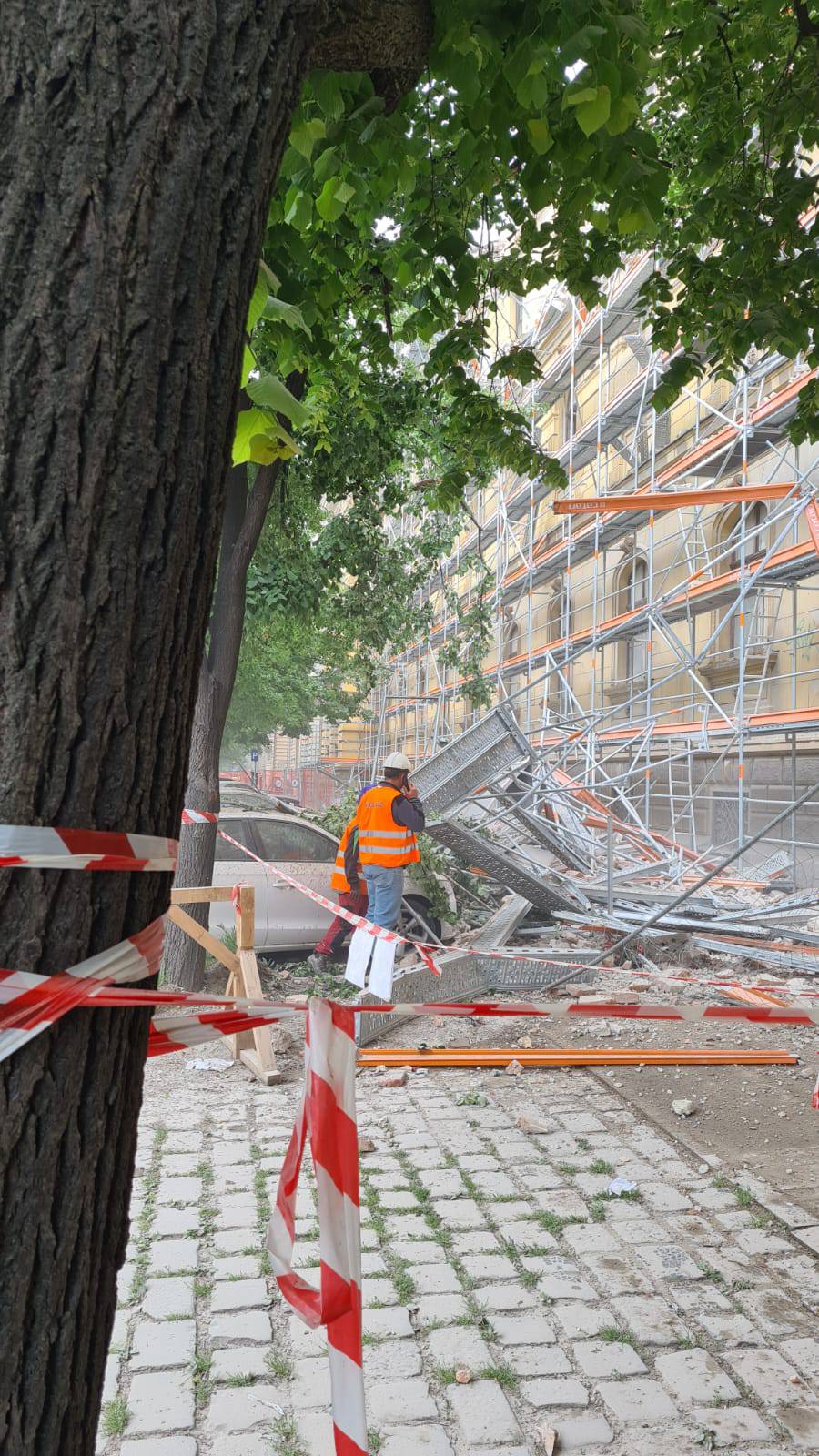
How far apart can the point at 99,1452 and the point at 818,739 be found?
11.6 m

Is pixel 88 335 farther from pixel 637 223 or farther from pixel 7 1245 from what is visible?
pixel 637 223

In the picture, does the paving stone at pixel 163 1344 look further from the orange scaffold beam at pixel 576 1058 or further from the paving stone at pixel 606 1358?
the orange scaffold beam at pixel 576 1058

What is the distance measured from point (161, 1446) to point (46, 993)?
220 cm

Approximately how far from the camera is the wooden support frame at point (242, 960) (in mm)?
6340

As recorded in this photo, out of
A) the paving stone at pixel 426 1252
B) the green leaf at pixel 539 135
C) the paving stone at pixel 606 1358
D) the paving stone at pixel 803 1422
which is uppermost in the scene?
the green leaf at pixel 539 135

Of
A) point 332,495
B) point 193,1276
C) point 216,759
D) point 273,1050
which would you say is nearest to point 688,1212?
point 193,1276

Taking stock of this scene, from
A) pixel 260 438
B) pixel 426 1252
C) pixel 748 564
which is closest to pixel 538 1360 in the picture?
pixel 426 1252

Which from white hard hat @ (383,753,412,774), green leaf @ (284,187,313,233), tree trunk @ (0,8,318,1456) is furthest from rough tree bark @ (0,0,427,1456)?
white hard hat @ (383,753,412,774)

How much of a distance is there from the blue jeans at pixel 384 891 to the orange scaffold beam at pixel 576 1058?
2.02 metres

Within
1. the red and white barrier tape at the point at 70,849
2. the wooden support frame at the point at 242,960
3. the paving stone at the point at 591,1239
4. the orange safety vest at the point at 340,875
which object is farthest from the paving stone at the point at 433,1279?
the orange safety vest at the point at 340,875

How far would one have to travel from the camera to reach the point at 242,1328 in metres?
3.54

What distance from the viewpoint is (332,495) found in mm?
9734

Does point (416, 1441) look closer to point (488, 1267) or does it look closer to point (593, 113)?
point (488, 1267)

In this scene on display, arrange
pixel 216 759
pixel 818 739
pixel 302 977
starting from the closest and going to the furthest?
pixel 216 759 < pixel 302 977 < pixel 818 739
